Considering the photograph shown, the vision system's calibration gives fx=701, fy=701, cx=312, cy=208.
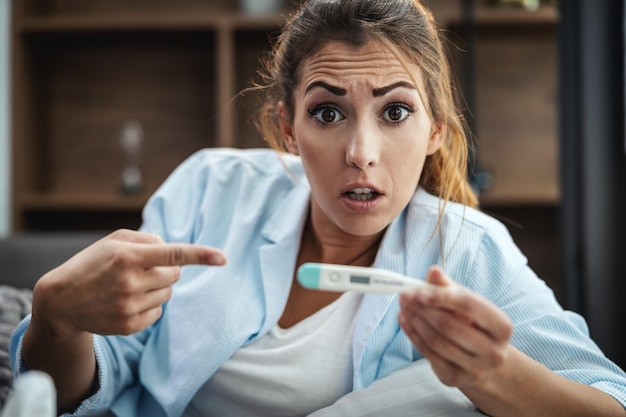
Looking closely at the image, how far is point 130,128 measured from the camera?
2.98m

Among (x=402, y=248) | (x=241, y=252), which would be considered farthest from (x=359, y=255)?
(x=241, y=252)

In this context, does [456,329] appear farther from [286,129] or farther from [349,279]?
[286,129]

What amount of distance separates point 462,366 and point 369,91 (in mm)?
438

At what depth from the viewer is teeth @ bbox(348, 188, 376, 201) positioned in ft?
3.44

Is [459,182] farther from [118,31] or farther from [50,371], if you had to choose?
[118,31]

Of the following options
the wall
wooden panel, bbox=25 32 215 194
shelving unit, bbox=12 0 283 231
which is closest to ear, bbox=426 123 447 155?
shelving unit, bbox=12 0 283 231

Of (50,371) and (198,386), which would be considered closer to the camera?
(50,371)

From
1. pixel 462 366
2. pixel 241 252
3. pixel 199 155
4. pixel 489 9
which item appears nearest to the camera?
pixel 462 366

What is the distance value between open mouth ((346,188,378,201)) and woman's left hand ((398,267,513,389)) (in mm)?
269

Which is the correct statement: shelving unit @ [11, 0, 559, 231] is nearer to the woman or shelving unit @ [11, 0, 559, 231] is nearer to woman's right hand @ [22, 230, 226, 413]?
the woman

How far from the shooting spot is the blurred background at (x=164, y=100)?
2.84 m

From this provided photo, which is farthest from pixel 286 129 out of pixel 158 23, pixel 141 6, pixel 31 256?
pixel 141 6

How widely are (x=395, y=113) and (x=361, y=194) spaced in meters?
0.14

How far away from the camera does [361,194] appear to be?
1.05 metres
